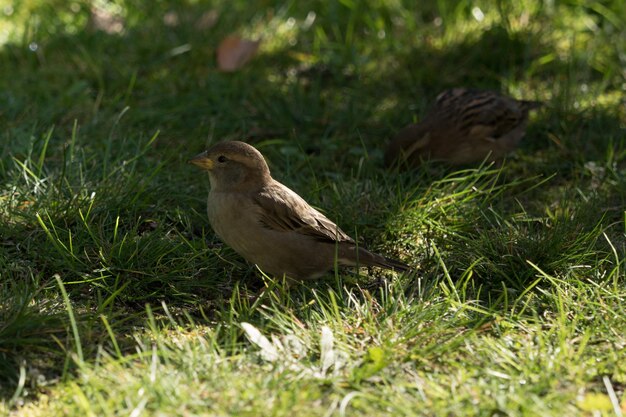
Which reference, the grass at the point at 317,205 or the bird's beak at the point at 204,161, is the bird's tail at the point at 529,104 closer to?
the grass at the point at 317,205

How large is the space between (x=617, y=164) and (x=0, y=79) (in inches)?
165

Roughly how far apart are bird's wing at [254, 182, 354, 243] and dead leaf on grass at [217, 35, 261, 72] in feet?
7.78

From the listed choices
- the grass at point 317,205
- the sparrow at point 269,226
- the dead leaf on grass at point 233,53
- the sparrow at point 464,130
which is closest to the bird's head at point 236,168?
the sparrow at point 269,226

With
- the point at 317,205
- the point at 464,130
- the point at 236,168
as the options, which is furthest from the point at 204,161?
the point at 464,130

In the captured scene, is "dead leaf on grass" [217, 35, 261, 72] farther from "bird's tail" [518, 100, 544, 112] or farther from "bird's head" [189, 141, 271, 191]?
"bird's head" [189, 141, 271, 191]

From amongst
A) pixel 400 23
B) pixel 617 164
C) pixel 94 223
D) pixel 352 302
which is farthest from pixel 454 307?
pixel 400 23

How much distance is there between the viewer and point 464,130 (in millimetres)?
5711

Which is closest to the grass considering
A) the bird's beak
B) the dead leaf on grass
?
the dead leaf on grass

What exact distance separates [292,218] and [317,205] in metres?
0.50

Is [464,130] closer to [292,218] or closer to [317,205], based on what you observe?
[317,205]

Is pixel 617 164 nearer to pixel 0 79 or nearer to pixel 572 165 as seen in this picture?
pixel 572 165

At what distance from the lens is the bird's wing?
4.32m

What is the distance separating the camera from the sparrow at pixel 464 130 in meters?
5.49

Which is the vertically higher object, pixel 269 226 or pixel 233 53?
pixel 233 53
